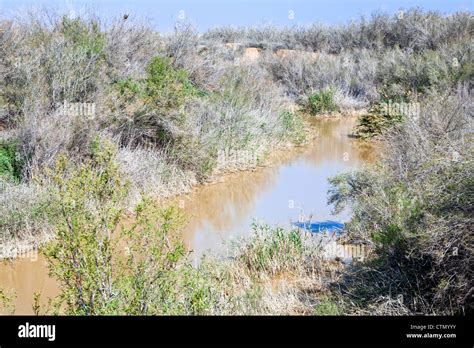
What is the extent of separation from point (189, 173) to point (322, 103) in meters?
13.3

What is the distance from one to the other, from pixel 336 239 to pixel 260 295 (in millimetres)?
2941

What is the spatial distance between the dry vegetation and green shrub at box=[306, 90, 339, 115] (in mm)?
63

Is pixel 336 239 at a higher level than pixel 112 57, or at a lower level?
lower

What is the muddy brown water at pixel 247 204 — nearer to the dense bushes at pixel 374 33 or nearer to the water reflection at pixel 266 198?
the water reflection at pixel 266 198

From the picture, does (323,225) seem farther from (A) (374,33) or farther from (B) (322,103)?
(A) (374,33)

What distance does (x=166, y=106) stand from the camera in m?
13.7

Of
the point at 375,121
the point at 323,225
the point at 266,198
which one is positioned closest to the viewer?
the point at 323,225

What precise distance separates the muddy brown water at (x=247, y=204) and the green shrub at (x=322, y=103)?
21.2 feet

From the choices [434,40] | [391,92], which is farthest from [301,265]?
[434,40]

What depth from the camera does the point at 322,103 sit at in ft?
84.1

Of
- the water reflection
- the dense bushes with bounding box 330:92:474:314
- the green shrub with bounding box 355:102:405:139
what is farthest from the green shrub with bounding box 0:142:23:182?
the green shrub with bounding box 355:102:405:139

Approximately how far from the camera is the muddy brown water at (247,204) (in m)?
8.65

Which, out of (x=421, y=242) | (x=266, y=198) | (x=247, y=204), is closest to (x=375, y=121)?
(x=266, y=198)
